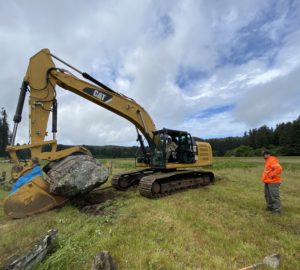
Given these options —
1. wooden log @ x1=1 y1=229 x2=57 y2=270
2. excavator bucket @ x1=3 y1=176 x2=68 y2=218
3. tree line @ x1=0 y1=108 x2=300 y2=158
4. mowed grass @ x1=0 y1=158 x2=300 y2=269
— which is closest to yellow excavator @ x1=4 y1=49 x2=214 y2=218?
excavator bucket @ x1=3 y1=176 x2=68 y2=218

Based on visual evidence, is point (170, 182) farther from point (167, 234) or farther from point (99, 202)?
point (167, 234)

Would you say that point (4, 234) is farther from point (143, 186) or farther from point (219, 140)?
point (219, 140)

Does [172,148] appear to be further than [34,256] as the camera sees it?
Yes

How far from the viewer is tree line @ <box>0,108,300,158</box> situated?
5641 cm

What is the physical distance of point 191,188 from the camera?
9.70 m

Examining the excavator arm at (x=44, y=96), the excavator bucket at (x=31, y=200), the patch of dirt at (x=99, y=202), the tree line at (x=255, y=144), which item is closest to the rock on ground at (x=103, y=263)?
the patch of dirt at (x=99, y=202)

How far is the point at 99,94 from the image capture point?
8547mm

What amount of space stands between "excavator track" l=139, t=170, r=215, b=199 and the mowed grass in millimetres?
571

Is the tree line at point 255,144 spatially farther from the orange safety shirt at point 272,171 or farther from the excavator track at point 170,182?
the orange safety shirt at point 272,171

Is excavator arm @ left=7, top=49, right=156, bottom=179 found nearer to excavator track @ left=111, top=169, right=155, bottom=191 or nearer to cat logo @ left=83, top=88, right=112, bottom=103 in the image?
cat logo @ left=83, top=88, right=112, bottom=103

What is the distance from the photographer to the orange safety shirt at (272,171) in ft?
21.6

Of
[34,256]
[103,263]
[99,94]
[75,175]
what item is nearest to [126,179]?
[75,175]

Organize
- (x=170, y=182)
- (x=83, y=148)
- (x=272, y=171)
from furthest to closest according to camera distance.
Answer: (x=170, y=182), (x=83, y=148), (x=272, y=171)

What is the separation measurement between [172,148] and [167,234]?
17.6 feet
